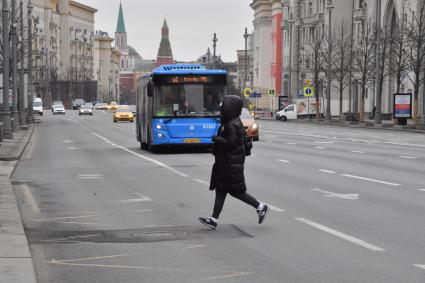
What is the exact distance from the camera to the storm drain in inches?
440

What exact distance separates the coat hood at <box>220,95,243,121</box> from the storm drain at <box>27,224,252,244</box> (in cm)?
139

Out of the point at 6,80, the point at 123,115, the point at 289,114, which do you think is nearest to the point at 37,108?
the point at 123,115

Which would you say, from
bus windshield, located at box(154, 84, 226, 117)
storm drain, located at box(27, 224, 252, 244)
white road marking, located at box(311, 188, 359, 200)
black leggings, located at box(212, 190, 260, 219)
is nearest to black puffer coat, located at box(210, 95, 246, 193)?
black leggings, located at box(212, 190, 260, 219)

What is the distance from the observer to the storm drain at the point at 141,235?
11.2 metres

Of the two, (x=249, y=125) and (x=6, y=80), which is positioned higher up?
(x=6, y=80)

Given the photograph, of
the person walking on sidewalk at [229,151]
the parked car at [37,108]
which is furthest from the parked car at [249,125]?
the parked car at [37,108]

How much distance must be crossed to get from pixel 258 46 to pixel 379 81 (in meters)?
103

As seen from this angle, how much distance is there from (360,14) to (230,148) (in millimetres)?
88339

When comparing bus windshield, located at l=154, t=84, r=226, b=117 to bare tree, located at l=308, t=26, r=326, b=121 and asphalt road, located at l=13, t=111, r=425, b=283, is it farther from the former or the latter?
bare tree, located at l=308, t=26, r=326, b=121

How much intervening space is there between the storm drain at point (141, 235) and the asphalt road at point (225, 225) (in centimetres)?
1

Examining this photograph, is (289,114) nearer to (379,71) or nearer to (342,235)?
(379,71)

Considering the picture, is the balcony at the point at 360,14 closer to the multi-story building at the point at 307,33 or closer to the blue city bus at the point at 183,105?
the multi-story building at the point at 307,33

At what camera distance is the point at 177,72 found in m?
31.8

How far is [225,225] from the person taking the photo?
1250 centimetres
